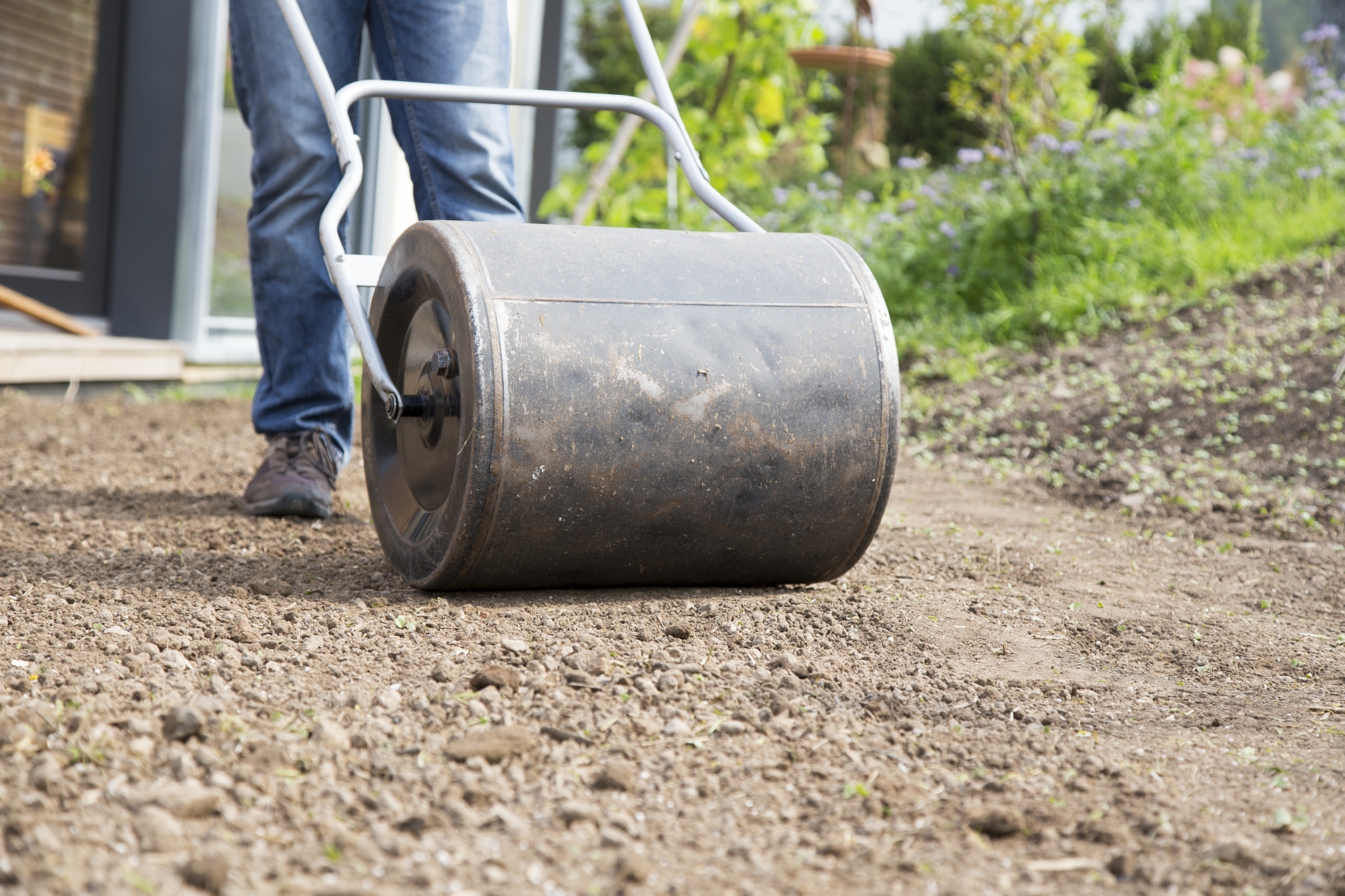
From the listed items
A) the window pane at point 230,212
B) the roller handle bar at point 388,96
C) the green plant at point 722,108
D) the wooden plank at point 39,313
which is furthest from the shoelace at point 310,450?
the green plant at point 722,108

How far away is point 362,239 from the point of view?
5254mm

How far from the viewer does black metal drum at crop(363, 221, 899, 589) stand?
1.61 metres

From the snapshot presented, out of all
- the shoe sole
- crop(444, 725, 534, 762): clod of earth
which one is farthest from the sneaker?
crop(444, 725, 534, 762): clod of earth

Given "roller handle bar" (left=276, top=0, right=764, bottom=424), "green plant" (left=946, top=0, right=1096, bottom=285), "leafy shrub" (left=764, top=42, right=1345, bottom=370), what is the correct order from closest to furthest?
"roller handle bar" (left=276, top=0, right=764, bottom=424)
"leafy shrub" (left=764, top=42, right=1345, bottom=370)
"green plant" (left=946, top=0, right=1096, bottom=285)

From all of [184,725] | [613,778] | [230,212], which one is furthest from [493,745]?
[230,212]

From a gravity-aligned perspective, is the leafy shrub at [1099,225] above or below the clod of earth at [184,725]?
above

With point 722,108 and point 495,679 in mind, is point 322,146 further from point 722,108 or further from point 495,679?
point 722,108

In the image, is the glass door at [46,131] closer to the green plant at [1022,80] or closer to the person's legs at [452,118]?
the person's legs at [452,118]

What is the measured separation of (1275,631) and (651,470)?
1.03 meters

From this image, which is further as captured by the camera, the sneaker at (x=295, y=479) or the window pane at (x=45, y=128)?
the window pane at (x=45, y=128)

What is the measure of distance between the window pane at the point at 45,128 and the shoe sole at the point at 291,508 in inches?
118

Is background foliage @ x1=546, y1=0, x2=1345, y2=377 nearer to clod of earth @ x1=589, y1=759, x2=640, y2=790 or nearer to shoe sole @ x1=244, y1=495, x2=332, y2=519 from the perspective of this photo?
shoe sole @ x1=244, y1=495, x2=332, y2=519

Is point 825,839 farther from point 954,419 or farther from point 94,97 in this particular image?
point 94,97

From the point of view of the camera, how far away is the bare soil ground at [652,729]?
103 cm
